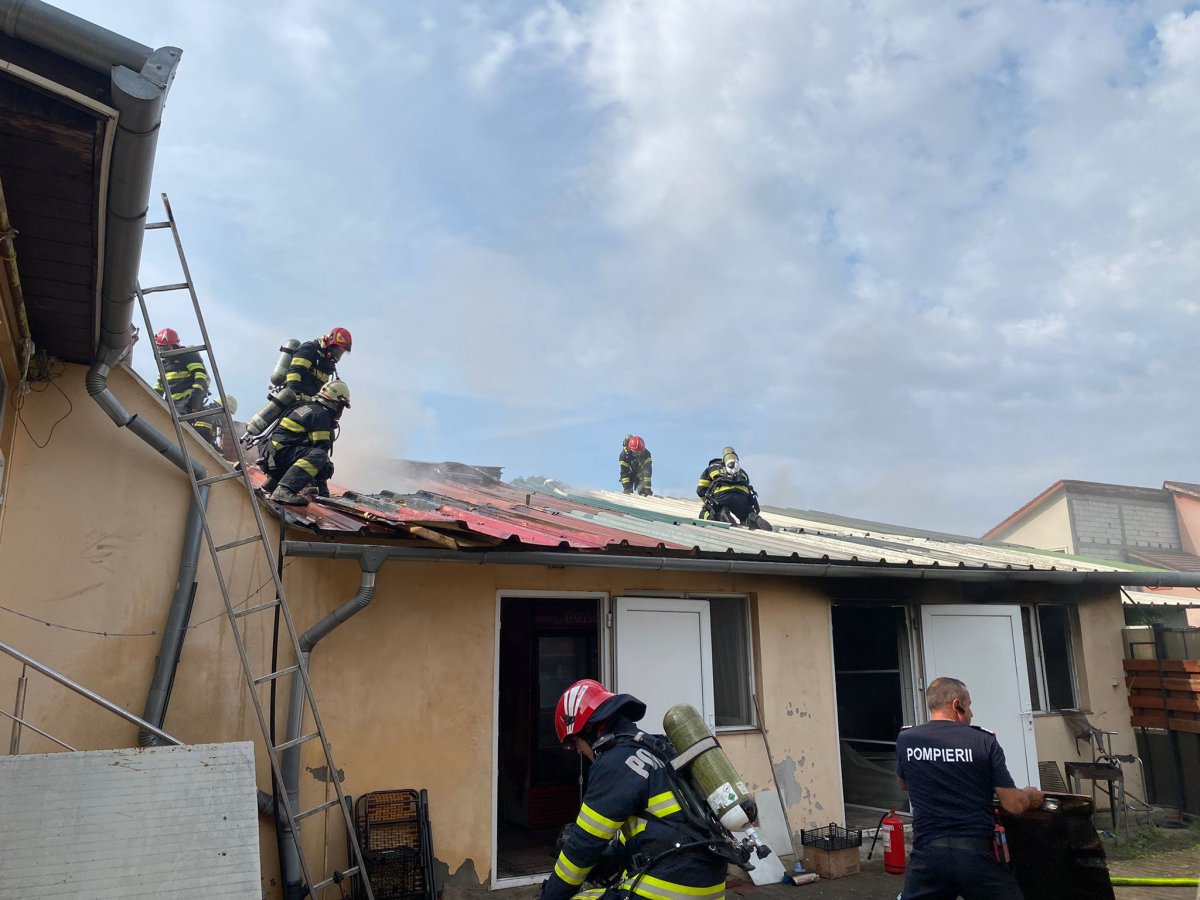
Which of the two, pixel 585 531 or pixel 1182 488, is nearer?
pixel 585 531

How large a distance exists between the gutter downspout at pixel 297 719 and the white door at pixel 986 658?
5.88m

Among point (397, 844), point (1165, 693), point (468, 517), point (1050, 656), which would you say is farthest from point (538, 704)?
point (1165, 693)

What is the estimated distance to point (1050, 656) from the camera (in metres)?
9.80

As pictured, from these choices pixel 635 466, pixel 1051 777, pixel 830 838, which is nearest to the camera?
pixel 830 838

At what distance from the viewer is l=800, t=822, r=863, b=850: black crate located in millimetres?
6872

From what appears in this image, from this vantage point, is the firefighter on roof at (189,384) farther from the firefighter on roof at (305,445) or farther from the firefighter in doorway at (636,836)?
the firefighter in doorway at (636,836)

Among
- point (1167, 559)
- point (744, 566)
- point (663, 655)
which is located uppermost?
point (1167, 559)

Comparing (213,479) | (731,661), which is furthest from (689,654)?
(213,479)

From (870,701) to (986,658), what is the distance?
107 inches

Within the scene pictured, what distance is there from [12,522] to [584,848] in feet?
13.1

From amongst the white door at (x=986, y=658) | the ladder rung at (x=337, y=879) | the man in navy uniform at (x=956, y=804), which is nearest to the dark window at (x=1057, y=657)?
the white door at (x=986, y=658)

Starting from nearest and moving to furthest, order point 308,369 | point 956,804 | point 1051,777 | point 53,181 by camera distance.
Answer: point 53,181
point 956,804
point 308,369
point 1051,777

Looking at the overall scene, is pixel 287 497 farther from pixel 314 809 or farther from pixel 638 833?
pixel 638 833

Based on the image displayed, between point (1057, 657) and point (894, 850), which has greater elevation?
point (1057, 657)
